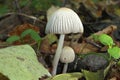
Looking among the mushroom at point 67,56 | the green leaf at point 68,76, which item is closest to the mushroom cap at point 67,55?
the mushroom at point 67,56

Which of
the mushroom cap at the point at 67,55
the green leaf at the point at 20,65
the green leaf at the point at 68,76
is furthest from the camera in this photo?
the mushroom cap at the point at 67,55

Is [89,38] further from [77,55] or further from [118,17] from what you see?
[118,17]

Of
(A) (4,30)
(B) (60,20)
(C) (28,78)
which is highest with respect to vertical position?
(B) (60,20)

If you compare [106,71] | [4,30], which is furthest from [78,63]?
[4,30]

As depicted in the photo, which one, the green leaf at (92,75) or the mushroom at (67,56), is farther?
the mushroom at (67,56)

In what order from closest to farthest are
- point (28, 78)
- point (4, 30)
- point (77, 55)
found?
1. point (28, 78)
2. point (77, 55)
3. point (4, 30)

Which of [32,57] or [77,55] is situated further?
[77,55]

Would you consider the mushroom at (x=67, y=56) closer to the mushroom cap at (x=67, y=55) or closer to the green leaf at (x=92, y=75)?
the mushroom cap at (x=67, y=55)
